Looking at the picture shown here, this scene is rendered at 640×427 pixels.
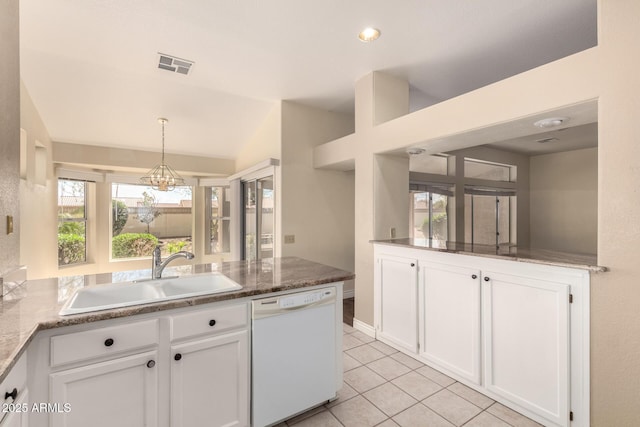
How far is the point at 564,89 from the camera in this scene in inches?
70.1

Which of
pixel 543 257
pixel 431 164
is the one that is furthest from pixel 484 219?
pixel 543 257

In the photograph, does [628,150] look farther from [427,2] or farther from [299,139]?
[299,139]

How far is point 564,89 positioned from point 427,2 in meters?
1.11

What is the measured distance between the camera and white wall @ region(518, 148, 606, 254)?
5.70 m

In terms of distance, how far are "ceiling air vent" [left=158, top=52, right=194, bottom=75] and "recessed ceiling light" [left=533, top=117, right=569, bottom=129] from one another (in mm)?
3158

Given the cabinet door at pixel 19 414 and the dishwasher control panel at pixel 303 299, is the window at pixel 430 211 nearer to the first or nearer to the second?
the dishwasher control panel at pixel 303 299

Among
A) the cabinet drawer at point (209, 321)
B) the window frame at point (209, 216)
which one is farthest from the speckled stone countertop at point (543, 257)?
the window frame at point (209, 216)

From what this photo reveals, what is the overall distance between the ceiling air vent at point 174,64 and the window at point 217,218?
9.99ft

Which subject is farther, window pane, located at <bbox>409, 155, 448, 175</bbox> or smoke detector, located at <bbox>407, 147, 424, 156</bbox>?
window pane, located at <bbox>409, 155, 448, 175</bbox>

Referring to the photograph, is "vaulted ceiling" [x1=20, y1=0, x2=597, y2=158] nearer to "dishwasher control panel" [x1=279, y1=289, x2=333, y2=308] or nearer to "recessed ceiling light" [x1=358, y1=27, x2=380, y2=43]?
"recessed ceiling light" [x1=358, y1=27, x2=380, y2=43]

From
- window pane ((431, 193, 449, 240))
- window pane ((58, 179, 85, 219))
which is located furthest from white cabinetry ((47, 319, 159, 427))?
window pane ((431, 193, 449, 240))

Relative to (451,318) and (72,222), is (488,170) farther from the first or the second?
(72,222)

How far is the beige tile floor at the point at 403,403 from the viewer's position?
190cm

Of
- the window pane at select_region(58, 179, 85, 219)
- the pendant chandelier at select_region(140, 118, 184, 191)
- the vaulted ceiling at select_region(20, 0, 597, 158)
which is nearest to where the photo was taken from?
the vaulted ceiling at select_region(20, 0, 597, 158)
